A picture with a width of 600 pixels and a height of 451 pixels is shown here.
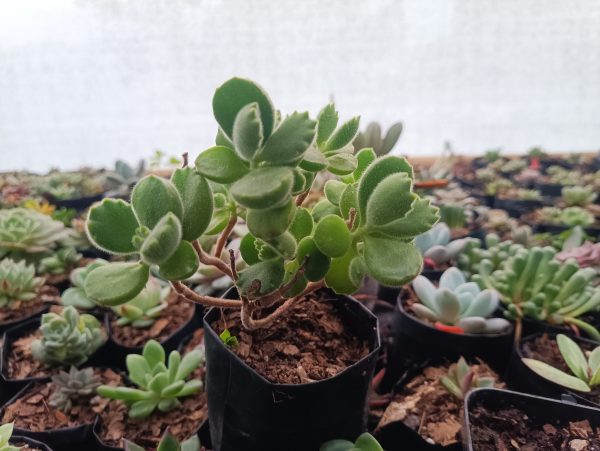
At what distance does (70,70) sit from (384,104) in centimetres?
184

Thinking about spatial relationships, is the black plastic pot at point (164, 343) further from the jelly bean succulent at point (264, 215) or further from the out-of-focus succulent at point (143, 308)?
the jelly bean succulent at point (264, 215)

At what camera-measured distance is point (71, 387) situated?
99 centimetres

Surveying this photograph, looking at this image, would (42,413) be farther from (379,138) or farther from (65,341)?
(379,138)

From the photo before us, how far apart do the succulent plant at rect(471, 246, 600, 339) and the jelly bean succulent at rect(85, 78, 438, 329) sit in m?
0.73

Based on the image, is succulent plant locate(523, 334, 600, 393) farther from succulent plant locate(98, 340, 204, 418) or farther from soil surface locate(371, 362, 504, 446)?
succulent plant locate(98, 340, 204, 418)

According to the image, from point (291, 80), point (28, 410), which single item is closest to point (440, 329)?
point (28, 410)

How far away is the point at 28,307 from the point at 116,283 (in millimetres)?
1074

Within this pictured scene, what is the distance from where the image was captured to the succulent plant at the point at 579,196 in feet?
7.02

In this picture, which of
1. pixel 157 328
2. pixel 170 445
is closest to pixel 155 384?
pixel 170 445

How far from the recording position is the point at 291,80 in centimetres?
260

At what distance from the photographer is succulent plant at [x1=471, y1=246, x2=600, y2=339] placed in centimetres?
112

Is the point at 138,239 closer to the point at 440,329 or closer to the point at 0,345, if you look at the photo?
the point at 440,329

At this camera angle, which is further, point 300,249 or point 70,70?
point 70,70

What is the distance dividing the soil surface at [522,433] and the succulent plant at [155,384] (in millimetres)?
570
